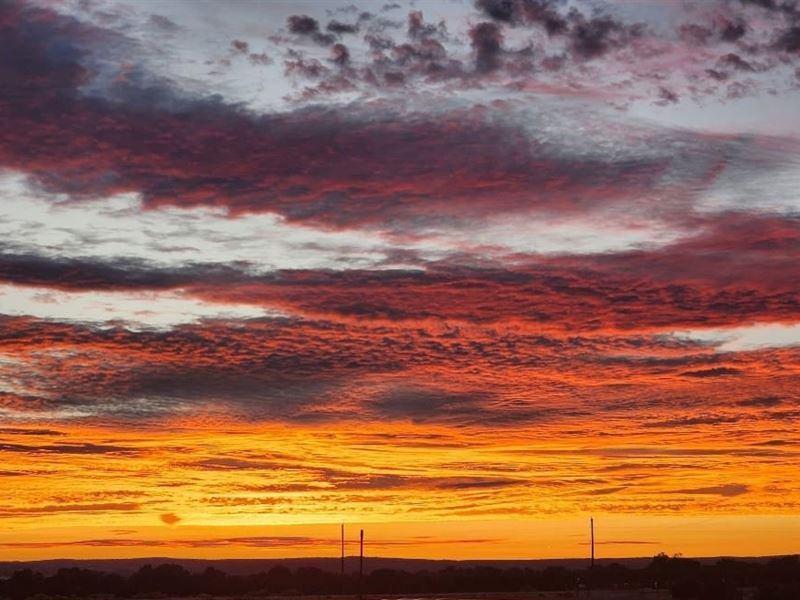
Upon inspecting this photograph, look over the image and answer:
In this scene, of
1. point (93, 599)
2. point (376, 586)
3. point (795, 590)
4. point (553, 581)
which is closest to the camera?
point (795, 590)

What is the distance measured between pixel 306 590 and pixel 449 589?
1267 cm

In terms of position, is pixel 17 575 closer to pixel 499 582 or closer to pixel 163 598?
pixel 163 598

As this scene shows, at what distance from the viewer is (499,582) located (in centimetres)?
11512

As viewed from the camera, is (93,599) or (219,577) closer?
(93,599)

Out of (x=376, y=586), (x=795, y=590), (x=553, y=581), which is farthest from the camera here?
(x=553, y=581)

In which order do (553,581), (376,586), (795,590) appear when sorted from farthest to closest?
(553,581) → (376,586) → (795,590)

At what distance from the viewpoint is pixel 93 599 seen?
94938 millimetres

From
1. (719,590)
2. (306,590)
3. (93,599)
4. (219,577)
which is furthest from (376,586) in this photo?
(719,590)

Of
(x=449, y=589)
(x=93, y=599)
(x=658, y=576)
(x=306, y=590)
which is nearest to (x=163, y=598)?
(x=93, y=599)

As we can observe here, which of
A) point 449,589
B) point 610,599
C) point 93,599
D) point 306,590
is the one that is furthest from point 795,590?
point 93,599

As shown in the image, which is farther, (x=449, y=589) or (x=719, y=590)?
(x=449, y=589)

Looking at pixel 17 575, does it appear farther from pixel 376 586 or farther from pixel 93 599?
pixel 376 586

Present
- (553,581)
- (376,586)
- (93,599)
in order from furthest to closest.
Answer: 1. (553,581)
2. (376,586)
3. (93,599)

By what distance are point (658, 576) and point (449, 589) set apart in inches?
963
